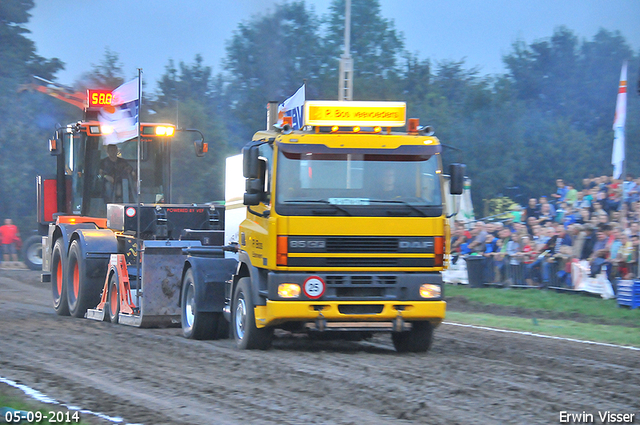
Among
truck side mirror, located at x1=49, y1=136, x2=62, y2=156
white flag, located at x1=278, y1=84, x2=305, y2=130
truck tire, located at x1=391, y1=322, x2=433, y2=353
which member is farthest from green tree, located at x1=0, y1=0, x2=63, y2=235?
truck tire, located at x1=391, y1=322, x2=433, y2=353

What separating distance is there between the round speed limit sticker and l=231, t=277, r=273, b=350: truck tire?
0.82 m

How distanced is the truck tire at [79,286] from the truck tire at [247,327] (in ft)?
16.2

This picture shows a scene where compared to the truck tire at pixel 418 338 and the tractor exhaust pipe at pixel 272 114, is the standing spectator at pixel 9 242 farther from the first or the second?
Result: the truck tire at pixel 418 338

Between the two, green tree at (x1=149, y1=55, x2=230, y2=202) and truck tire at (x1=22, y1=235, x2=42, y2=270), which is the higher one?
green tree at (x1=149, y1=55, x2=230, y2=202)

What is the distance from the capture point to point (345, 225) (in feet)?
31.6

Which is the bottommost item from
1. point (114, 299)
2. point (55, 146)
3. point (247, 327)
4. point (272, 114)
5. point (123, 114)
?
point (114, 299)

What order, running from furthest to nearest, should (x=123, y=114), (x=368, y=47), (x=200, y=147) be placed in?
(x=368, y=47) → (x=200, y=147) → (x=123, y=114)

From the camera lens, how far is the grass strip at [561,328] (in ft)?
39.7

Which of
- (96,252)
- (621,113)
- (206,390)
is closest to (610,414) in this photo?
(206,390)

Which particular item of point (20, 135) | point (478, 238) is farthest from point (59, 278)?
point (20, 135)

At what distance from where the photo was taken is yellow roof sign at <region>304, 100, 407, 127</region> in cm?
1010

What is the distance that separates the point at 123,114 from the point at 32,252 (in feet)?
56.7

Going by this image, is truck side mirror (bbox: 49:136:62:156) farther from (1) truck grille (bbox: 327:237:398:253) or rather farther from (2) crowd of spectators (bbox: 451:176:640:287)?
(2) crowd of spectators (bbox: 451:176:640:287)

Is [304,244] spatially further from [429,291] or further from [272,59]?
[272,59]
